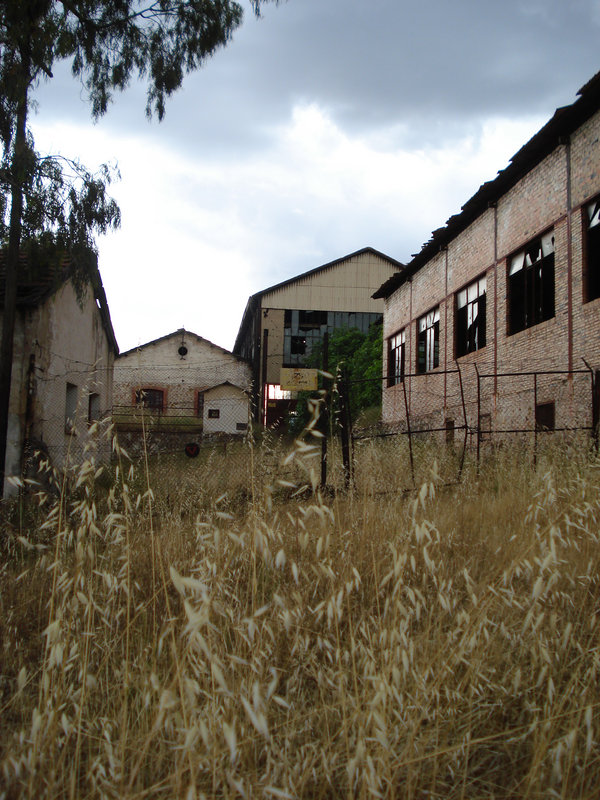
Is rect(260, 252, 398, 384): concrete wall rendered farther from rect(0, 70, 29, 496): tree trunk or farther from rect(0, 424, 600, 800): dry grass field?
rect(0, 424, 600, 800): dry grass field

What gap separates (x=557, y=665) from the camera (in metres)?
2.23

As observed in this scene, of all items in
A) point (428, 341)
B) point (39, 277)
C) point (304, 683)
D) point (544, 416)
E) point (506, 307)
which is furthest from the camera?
point (428, 341)

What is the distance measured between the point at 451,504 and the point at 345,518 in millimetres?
1379

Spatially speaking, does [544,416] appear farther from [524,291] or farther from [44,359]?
[44,359]

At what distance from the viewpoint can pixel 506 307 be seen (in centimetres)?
1361

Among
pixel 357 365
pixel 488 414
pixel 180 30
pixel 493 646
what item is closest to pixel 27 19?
pixel 180 30

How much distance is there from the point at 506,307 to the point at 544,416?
2.95m

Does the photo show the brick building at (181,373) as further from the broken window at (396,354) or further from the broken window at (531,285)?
the broken window at (531,285)

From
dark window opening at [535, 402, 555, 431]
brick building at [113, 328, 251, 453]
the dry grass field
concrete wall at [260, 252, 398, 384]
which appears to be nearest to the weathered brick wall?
dark window opening at [535, 402, 555, 431]

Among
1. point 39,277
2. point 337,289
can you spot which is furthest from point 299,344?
point 39,277

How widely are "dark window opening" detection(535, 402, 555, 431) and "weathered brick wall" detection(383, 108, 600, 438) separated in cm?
15

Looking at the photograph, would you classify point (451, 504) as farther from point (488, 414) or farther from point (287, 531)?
point (488, 414)

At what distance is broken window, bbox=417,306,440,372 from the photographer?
18.1 m

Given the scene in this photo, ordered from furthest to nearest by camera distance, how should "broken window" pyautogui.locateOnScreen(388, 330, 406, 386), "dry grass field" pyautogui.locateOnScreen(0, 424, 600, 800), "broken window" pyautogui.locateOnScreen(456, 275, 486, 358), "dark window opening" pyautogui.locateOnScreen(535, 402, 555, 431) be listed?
1. "broken window" pyautogui.locateOnScreen(388, 330, 406, 386)
2. "broken window" pyautogui.locateOnScreen(456, 275, 486, 358)
3. "dark window opening" pyautogui.locateOnScreen(535, 402, 555, 431)
4. "dry grass field" pyautogui.locateOnScreen(0, 424, 600, 800)
